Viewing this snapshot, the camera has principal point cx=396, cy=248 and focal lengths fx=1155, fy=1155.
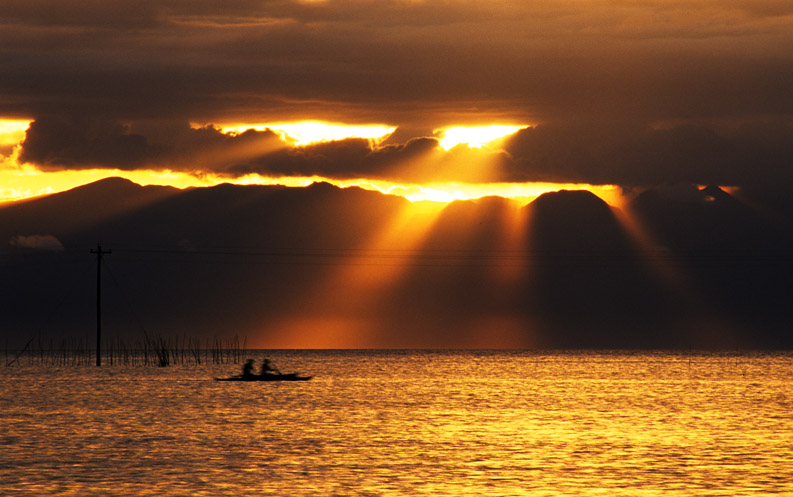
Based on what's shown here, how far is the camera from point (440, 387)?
169625mm

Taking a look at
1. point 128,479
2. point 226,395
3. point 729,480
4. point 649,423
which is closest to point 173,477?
point 128,479

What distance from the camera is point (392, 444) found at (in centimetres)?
7831

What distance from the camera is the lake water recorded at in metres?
57.3

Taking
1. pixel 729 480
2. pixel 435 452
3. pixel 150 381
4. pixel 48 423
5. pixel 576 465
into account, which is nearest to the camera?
pixel 729 480

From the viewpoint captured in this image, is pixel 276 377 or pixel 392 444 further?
pixel 276 377

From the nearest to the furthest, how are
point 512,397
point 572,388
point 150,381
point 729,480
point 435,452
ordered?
point 729,480, point 435,452, point 512,397, point 572,388, point 150,381

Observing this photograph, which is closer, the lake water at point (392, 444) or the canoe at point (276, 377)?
the lake water at point (392, 444)

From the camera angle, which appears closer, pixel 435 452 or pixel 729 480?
pixel 729 480

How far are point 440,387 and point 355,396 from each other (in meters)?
28.9

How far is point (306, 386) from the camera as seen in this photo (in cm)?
17238

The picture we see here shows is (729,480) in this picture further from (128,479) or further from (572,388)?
(572,388)

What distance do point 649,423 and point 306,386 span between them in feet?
272

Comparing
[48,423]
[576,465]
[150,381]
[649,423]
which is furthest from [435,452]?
[150,381]

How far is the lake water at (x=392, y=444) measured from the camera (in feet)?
188
